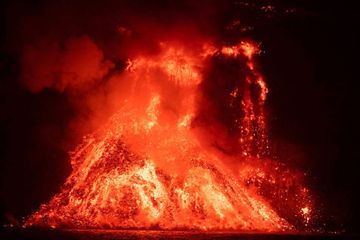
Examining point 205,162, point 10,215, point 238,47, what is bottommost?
point 10,215

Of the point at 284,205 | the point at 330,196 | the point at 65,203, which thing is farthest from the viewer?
the point at 330,196

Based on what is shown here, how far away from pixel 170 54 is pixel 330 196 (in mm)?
24368

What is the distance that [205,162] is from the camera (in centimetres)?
5300

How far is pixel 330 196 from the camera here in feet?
216

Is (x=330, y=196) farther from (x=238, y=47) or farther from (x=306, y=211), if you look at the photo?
(x=238, y=47)

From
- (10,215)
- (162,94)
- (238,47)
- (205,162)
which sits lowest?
(10,215)

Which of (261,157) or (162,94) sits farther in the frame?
(261,157)

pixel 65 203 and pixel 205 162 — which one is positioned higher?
pixel 205 162

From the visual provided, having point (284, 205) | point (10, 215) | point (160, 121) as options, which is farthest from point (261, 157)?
point (10, 215)

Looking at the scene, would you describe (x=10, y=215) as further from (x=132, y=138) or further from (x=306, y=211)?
(x=306, y=211)

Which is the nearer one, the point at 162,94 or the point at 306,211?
the point at 162,94

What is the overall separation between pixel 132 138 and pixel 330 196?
23629mm

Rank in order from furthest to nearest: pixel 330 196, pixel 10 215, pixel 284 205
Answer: pixel 330 196 → pixel 284 205 → pixel 10 215

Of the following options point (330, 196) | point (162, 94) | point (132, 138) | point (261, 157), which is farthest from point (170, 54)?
point (330, 196)
